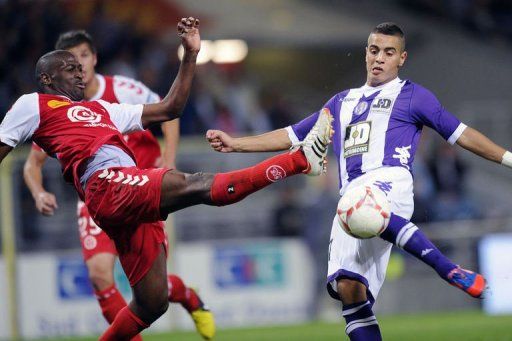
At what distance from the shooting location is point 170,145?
30.1 ft

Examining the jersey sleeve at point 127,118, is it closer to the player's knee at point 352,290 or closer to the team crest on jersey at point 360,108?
the team crest on jersey at point 360,108

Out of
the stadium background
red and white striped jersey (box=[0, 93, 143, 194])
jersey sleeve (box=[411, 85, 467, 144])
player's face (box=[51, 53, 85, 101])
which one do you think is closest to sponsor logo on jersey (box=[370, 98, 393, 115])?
jersey sleeve (box=[411, 85, 467, 144])

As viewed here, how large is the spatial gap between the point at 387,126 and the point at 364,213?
37.0 inches

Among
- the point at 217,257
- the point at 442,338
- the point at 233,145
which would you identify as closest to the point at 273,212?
the point at 217,257

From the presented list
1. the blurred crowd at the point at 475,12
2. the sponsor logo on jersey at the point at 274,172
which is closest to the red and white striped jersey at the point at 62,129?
the sponsor logo on jersey at the point at 274,172

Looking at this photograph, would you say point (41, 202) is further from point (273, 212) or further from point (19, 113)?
point (273, 212)

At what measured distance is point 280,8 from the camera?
880 inches

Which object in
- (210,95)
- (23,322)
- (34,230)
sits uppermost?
(210,95)

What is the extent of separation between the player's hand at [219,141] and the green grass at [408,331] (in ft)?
11.8

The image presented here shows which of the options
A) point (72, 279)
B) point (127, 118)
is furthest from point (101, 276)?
point (72, 279)

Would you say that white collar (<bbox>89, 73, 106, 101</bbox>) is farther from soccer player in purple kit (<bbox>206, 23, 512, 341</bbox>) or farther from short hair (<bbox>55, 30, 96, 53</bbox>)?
soccer player in purple kit (<bbox>206, 23, 512, 341</bbox>)

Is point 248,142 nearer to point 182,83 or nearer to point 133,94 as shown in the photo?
point 182,83

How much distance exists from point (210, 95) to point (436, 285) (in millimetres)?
5580

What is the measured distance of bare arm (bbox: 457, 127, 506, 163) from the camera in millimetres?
7258
